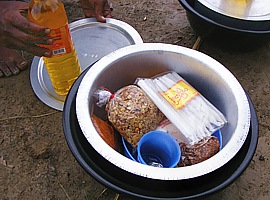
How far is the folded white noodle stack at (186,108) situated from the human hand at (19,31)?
0.35 m

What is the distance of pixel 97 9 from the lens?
1.60 metres

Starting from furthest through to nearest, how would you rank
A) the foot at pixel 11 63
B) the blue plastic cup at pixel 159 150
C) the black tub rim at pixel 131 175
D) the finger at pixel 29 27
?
1. the foot at pixel 11 63
2. the finger at pixel 29 27
3. the blue plastic cup at pixel 159 150
4. the black tub rim at pixel 131 175

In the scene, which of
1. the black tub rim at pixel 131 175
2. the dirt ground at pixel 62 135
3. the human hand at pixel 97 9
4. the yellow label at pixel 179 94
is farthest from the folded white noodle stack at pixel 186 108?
the human hand at pixel 97 9

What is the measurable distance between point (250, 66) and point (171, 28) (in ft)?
1.34

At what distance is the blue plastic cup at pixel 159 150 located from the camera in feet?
3.17

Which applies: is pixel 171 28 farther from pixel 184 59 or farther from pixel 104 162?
pixel 104 162

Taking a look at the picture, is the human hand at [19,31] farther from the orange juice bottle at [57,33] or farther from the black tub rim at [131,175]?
the black tub rim at [131,175]

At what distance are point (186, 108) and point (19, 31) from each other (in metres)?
0.60

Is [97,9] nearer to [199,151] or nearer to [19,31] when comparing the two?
[19,31]

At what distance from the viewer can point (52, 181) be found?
123 centimetres

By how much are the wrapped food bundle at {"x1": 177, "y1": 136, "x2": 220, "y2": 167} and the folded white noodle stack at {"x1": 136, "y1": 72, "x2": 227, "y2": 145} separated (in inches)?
0.7

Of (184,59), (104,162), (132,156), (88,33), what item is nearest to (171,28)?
(88,33)

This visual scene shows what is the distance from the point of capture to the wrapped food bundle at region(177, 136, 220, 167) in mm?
955

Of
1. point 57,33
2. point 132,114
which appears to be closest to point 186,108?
point 132,114
